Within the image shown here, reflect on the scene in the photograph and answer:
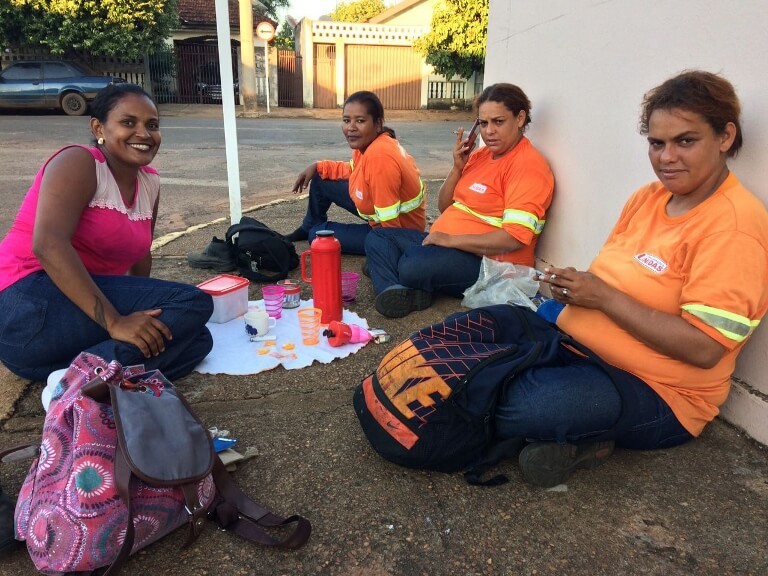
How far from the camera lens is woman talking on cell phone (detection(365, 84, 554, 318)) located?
3.55 metres

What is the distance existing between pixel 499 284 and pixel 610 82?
4.10 ft

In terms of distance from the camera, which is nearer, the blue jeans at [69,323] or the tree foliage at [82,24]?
the blue jeans at [69,323]

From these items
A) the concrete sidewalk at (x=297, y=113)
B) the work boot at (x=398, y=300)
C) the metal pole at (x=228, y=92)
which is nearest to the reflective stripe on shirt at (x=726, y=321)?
the work boot at (x=398, y=300)

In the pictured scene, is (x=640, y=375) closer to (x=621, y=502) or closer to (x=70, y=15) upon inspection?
(x=621, y=502)

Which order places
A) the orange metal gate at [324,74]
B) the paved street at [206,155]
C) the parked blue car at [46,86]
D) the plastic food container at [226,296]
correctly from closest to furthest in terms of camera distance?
the plastic food container at [226,296]
the paved street at [206,155]
the parked blue car at [46,86]
the orange metal gate at [324,74]

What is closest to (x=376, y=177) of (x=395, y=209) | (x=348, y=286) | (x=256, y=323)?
(x=395, y=209)

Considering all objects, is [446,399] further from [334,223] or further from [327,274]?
[334,223]

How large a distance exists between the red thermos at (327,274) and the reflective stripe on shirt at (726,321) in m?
2.00

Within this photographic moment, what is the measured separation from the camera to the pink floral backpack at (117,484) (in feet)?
5.37

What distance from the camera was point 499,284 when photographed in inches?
141

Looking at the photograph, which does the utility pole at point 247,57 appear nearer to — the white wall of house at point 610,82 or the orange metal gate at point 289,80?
the orange metal gate at point 289,80

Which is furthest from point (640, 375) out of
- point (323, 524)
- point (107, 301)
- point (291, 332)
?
point (107, 301)

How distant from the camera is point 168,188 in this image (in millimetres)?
7793

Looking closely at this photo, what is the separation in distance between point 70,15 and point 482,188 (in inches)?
834
